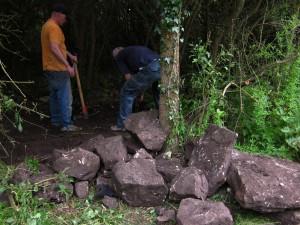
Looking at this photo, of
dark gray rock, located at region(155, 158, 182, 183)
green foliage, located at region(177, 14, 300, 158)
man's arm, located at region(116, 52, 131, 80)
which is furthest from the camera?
man's arm, located at region(116, 52, 131, 80)

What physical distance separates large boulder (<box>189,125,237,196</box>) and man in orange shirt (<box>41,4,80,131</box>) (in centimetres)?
219

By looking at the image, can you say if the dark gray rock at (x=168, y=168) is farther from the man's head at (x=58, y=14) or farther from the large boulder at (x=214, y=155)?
the man's head at (x=58, y=14)

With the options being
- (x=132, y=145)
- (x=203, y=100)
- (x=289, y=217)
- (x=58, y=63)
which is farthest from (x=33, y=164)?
(x=289, y=217)

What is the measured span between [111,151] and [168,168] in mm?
604

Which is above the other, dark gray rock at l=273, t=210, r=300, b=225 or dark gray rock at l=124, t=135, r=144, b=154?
dark gray rock at l=124, t=135, r=144, b=154

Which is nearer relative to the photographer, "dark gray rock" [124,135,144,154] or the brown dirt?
"dark gray rock" [124,135,144,154]

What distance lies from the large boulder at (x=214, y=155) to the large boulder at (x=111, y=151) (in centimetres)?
71

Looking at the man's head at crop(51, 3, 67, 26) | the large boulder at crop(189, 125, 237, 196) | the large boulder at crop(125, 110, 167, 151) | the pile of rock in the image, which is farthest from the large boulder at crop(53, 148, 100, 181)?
the man's head at crop(51, 3, 67, 26)

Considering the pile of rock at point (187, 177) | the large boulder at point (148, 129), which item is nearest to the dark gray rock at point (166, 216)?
the pile of rock at point (187, 177)

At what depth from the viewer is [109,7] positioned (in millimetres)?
8000

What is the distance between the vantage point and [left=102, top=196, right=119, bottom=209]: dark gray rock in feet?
13.8

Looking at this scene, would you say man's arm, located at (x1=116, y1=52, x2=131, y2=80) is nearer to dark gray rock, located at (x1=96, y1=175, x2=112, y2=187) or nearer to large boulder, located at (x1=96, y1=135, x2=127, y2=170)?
large boulder, located at (x1=96, y1=135, x2=127, y2=170)

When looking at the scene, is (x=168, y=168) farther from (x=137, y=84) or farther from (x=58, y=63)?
(x=58, y=63)

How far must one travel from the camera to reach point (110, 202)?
4.23 meters
